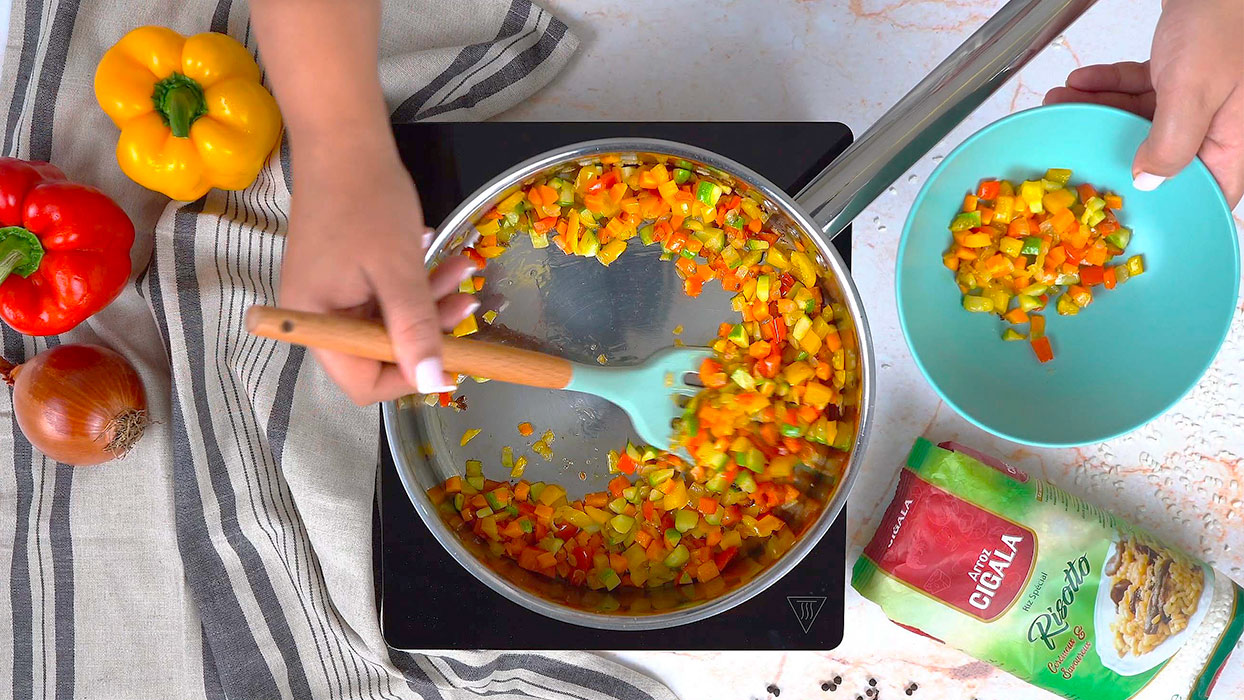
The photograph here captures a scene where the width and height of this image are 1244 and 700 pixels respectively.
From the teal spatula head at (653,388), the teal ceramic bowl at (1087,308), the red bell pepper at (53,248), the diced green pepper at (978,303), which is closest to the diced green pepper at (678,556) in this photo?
the teal spatula head at (653,388)

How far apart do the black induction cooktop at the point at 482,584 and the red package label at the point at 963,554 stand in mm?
93

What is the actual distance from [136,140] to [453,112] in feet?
1.26

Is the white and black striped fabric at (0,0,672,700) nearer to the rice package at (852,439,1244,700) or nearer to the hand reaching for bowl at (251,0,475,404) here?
the hand reaching for bowl at (251,0,475,404)

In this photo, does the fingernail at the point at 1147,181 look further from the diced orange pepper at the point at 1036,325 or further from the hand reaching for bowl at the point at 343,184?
the hand reaching for bowl at the point at 343,184

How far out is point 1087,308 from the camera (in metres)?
1.15

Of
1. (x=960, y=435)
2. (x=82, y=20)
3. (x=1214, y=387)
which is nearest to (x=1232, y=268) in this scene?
(x=1214, y=387)

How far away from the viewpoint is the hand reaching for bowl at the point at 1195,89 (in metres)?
0.99

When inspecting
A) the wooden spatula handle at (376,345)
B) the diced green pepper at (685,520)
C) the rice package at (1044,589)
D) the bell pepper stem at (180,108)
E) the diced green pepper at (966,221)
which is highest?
the bell pepper stem at (180,108)

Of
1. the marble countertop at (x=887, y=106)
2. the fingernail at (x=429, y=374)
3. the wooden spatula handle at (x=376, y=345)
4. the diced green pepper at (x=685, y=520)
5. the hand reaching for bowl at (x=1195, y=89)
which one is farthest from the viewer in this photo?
the marble countertop at (x=887, y=106)

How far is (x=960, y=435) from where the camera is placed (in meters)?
1.23

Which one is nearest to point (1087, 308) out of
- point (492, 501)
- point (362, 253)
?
point (492, 501)

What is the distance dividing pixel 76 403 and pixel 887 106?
1091 mm

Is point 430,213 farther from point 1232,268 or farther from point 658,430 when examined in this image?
point 1232,268

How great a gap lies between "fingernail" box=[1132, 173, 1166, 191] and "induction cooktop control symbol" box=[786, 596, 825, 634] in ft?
1.97
